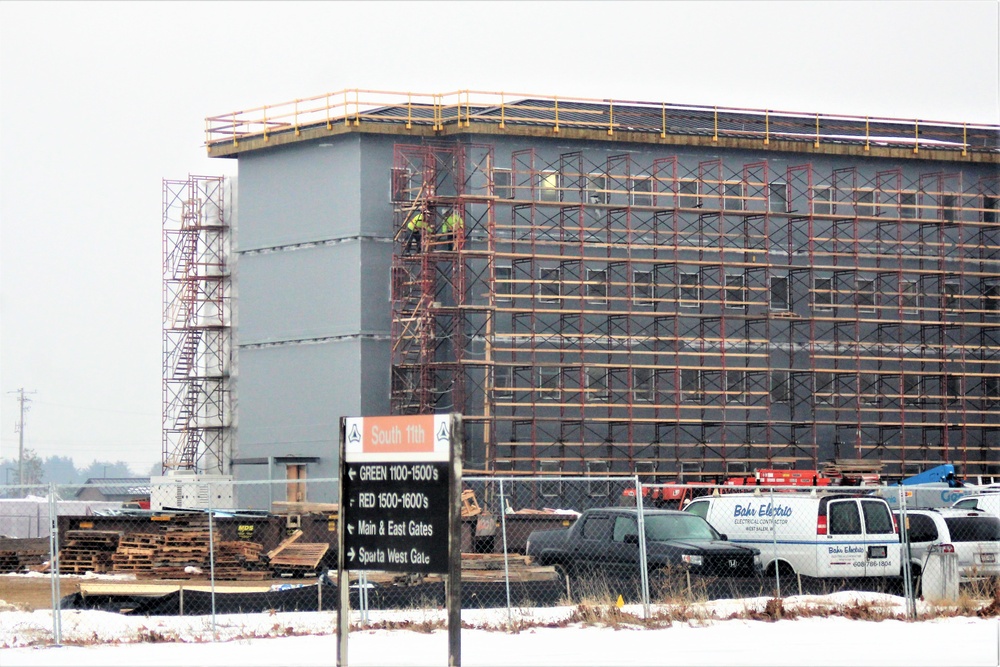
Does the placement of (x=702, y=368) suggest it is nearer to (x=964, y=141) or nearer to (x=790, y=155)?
(x=790, y=155)

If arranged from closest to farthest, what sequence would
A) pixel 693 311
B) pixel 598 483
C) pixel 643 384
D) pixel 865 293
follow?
pixel 598 483
pixel 643 384
pixel 693 311
pixel 865 293

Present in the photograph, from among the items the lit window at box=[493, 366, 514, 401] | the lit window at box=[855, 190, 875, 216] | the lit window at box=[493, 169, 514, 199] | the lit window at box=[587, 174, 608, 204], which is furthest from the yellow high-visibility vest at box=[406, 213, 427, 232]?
the lit window at box=[855, 190, 875, 216]

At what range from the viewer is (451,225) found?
160 feet

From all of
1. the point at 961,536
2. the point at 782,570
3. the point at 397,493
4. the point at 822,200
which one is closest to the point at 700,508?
the point at 782,570

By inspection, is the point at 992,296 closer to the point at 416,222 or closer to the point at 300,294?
the point at 416,222

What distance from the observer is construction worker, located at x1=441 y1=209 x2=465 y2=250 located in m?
47.9

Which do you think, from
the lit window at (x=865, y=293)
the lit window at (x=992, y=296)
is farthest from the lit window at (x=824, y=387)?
the lit window at (x=992, y=296)

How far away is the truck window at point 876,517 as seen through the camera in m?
24.6

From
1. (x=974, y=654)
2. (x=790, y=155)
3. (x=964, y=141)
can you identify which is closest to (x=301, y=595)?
(x=974, y=654)

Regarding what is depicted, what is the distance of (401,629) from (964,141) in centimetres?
4311

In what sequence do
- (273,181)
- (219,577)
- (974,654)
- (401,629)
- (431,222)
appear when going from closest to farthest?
(974,654) → (401,629) → (219,577) → (431,222) → (273,181)

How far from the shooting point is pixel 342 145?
167 feet

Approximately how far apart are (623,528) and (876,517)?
4.53m

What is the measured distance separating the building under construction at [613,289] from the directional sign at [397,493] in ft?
108
